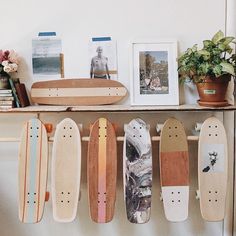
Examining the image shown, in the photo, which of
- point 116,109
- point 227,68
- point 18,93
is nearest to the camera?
point 227,68

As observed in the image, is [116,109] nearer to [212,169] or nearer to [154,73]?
[154,73]

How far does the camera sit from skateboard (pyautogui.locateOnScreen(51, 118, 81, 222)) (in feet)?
5.63

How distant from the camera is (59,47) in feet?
6.07

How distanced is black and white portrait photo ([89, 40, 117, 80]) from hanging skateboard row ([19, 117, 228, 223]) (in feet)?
0.99

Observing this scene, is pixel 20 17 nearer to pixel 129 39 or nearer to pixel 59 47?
pixel 59 47

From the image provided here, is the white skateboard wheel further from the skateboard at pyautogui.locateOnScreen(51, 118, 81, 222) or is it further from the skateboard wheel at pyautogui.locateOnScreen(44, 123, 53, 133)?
the skateboard wheel at pyautogui.locateOnScreen(44, 123, 53, 133)

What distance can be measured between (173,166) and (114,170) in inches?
12.8

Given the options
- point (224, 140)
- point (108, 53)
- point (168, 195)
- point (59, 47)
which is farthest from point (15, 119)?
point (224, 140)

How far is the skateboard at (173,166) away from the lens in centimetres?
173

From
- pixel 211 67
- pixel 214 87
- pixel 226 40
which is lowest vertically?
pixel 214 87

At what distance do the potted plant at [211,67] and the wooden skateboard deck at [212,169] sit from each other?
0.14 metres

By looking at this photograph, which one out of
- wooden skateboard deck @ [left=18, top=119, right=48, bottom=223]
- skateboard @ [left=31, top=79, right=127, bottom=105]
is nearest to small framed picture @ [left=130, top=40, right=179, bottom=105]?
skateboard @ [left=31, top=79, right=127, bottom=105]

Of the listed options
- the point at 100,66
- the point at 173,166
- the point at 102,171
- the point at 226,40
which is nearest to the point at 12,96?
the point at 100,66

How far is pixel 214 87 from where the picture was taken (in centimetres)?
165
